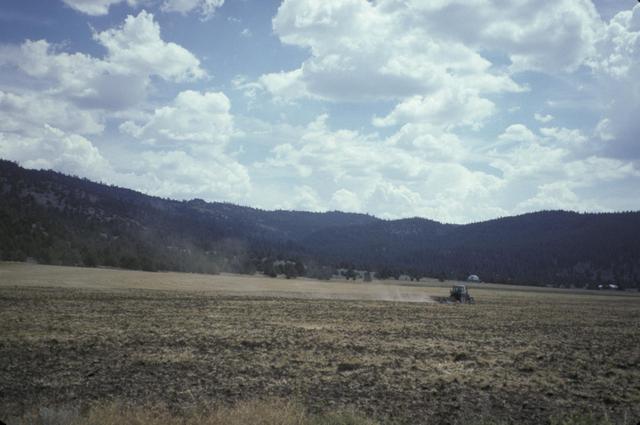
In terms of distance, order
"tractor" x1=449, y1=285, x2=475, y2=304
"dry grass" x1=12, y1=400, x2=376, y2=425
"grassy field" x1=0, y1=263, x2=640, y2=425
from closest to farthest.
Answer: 1. "dry grass" x1=12, y1=400, x2=376, y2=425
2. "grassy field" x1=0, y1=263, x2=640, y2=425
3. "tractor" x1=449, y1=285, x2=475, y2=304

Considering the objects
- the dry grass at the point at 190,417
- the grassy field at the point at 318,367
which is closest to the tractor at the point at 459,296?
the grassy field at the point at 318,367

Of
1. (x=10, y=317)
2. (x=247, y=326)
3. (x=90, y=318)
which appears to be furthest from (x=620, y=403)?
(x=10, y=317)

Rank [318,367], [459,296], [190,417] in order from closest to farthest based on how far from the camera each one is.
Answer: [190,417] → [318,367] → [459,296]

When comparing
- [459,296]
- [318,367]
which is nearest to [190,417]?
[318,367]

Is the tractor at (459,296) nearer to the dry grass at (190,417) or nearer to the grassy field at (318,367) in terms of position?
the grassy field at (318,367)

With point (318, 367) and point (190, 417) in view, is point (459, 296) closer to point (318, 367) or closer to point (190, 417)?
point (318, 367)

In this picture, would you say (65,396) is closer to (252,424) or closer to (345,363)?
(252,424)

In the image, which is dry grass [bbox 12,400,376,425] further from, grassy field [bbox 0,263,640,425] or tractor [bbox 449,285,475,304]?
tractor [bbox 449,285,475,304]

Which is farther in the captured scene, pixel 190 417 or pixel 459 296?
pixel 459 296

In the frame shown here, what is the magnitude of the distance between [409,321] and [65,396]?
25222 millimetres

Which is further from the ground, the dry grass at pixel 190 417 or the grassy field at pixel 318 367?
the dry grass at pixel 190 417

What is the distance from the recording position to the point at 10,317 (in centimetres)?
2775

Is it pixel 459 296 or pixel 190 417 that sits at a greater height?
pixel 190 417

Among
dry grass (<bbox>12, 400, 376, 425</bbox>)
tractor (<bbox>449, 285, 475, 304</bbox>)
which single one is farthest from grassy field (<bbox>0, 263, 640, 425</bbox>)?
tractor (<bbox>449, 285, 475, 304</bbox>)
